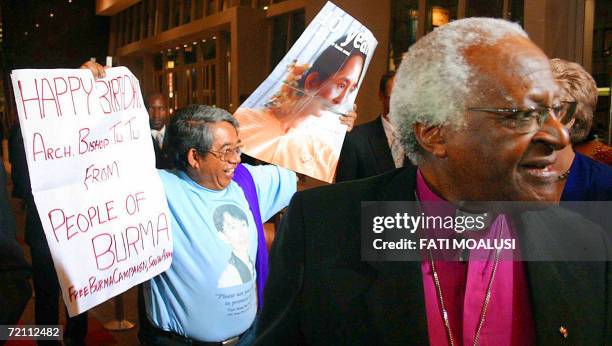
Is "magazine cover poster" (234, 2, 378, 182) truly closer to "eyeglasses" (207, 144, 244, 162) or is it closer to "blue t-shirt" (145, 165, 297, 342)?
"eyeglasses" (207, 144, 244, 162)

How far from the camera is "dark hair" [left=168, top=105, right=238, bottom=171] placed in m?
2.68

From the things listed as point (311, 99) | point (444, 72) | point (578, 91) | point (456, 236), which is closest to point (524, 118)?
point (444, 72)

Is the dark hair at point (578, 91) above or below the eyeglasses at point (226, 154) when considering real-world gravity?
above

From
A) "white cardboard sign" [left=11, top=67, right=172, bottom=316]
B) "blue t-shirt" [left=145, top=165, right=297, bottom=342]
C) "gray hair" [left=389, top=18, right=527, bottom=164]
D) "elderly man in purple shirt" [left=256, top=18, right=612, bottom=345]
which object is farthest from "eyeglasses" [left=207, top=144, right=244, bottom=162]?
"gray hair" [left=389, top=18, right=527, bottom=164]

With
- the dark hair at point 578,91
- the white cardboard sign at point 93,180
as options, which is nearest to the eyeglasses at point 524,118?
the dark hair at point 578,91

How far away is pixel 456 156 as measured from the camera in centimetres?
129

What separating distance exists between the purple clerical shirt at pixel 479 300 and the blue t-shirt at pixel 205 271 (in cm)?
132

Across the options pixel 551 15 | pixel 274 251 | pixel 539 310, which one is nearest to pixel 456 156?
pixel 539 310

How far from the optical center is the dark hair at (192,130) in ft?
8.80

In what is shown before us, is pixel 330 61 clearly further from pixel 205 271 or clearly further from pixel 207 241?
pixel 205 271

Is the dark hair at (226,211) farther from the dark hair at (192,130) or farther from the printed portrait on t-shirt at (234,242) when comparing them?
the dark hair at (192,130)

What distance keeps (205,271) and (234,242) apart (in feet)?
0.56

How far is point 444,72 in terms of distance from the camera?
124 centimetres

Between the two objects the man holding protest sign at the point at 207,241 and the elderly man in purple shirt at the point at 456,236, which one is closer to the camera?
the elderly man in purple shirt at the point at 456,236
